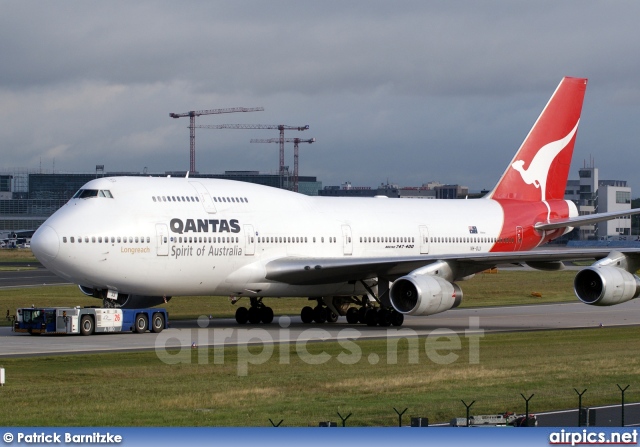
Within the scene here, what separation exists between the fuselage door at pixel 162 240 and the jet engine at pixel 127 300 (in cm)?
283

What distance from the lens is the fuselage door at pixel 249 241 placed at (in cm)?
4331

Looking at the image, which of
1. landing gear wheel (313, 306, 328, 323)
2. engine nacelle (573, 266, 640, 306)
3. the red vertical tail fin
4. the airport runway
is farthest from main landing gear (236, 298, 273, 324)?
the red vertical tail fin

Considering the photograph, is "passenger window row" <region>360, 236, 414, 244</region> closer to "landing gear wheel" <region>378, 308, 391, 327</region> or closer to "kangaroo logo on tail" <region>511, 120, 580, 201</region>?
"landing gear wheel" <region>378, 308, 391, 327</region>

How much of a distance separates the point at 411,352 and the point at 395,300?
731 cm

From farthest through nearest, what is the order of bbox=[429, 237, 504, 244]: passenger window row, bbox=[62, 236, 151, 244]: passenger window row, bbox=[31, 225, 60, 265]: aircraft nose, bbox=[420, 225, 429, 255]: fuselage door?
bbox=[429, 237, 504, 244]: passenger window row < bbox=[420, 225, 429, 255]: fuselage door < bbox=[62, 236, 151, 244]: passenger window row < bbox=[31, 225, 60, 265]: aircraft nose

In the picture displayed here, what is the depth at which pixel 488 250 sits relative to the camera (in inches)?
2062

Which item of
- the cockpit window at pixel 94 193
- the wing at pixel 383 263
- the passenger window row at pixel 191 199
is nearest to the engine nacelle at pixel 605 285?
the wing at pixel 383 263

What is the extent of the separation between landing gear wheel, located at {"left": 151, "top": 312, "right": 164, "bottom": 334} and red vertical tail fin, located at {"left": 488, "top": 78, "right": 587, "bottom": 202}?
20.8 m

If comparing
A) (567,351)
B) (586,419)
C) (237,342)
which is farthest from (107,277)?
(586,419)

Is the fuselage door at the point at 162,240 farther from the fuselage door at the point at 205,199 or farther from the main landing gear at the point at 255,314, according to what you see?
the main landing gear at the point at 255,314

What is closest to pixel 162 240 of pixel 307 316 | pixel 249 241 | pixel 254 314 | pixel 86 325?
pixel 249 241

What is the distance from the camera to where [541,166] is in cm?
5616

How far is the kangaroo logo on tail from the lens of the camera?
55.7 meters

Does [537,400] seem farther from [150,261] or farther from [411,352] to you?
[150,261]
